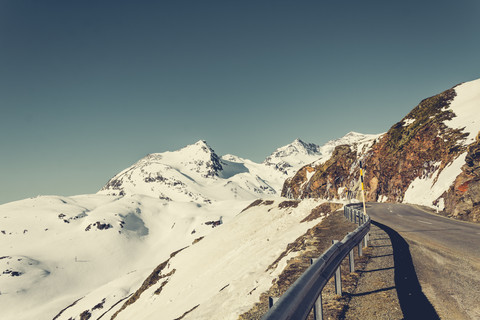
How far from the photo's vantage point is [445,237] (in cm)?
1219

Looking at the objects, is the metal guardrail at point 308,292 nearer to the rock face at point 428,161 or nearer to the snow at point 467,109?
the rock face at point 428,161

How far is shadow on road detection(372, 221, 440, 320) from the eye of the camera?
193 inches

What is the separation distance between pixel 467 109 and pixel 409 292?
4977cm

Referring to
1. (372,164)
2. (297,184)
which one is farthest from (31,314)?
(372,164)

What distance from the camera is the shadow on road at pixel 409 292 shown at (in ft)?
16.1

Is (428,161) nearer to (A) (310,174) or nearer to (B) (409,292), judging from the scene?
(B) (409,292)

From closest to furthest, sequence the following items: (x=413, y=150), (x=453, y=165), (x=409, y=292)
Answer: (x=409, y=292)
(x=453, y=165)
(x=413, y=150)

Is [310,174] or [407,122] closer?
[407,122]

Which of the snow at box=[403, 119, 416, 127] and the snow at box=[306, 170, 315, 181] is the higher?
the snow at box=[403, 119, 416, 127]

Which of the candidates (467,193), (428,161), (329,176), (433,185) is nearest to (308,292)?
(467,193)

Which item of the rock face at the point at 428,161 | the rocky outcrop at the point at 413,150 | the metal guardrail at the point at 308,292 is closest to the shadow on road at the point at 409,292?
the metal guardrail at the point at 308,292

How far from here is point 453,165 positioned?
3144cm

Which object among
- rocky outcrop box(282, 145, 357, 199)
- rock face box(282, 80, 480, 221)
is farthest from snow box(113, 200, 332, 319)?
rocky outcrop box(282, 145, 357, 199)

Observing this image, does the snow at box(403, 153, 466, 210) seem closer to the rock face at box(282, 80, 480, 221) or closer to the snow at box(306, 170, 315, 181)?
the rock face at box(282, 80, 480, 221)
